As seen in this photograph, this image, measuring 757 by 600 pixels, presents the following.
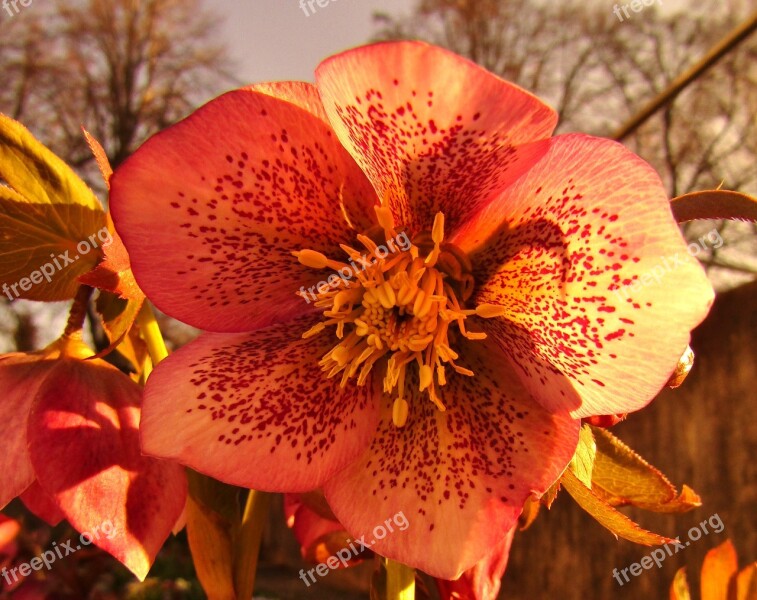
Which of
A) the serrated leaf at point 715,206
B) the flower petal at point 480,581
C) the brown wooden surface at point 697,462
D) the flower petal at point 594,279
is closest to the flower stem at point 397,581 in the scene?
the flower petal at point 480,581

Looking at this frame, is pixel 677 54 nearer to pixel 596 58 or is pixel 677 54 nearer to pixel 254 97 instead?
pixel 596 58

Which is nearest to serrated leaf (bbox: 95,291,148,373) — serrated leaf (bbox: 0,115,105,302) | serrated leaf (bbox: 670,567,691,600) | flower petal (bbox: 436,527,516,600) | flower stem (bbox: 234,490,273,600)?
serrated leaf (bbox: 0,115,105,302)

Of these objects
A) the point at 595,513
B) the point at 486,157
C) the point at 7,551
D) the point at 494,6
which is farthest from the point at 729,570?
the point at 494,6

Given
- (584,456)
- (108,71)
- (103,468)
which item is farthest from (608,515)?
(108,71)

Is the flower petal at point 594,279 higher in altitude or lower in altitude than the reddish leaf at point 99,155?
lower

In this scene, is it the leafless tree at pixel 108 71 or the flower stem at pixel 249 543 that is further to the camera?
the leafless tree at pixel 108 71

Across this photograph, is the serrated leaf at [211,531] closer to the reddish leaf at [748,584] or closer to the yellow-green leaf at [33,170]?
the yellow-green leaf at [33,170]
